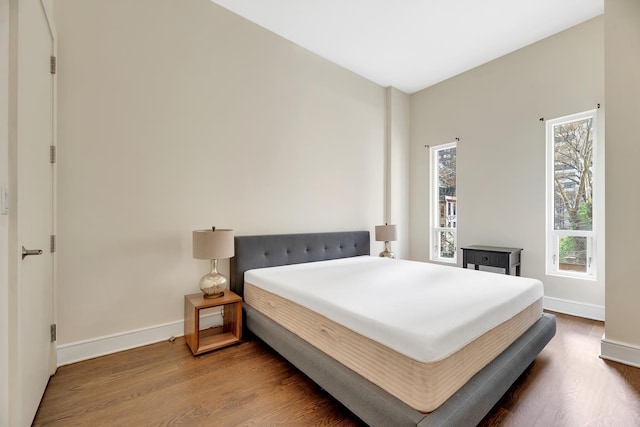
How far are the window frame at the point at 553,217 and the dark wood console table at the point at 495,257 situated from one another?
0.36 metres

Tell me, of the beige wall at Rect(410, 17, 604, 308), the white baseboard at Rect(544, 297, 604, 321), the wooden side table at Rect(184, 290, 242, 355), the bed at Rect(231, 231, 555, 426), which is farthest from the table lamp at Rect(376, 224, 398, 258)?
the wooden side table at Rect(184, 290, 242, 355)

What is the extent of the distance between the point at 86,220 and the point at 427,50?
4127 millimetres

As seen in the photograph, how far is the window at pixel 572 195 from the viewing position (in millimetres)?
3232

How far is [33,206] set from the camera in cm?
156

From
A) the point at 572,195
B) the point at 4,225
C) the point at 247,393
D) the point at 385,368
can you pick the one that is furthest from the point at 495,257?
the point at 4,225

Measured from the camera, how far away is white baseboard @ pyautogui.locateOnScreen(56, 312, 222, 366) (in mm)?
2148

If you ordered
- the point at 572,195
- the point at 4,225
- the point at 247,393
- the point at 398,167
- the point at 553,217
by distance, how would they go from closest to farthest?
1. the point at 4,225
2. the point at 247,393
3. the point at 572,195
4. the point at 553,217
5. the point at 398,167

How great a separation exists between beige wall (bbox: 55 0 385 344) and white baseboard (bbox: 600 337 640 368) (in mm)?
2854

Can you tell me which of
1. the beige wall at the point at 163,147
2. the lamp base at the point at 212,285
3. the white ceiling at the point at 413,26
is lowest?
the lamp base at the point at 212,285

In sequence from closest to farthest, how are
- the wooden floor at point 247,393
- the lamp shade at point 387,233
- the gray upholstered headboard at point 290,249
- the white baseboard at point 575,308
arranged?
the wooden floor at point 247,393
the gray upholstered headboard at point 290,249
the white baseboard at point 575,308
the lamp shade at point 387,233

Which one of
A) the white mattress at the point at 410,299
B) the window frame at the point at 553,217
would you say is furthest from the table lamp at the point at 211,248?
the window frame at the point at 553,217

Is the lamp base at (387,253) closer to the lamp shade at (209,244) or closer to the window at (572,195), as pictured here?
the window at (572,195)

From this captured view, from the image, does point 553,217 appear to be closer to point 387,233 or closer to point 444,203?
point 444,203

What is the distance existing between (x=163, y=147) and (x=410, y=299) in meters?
2.40
